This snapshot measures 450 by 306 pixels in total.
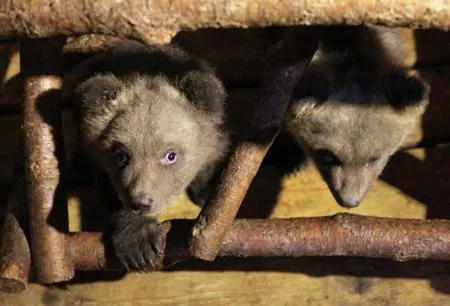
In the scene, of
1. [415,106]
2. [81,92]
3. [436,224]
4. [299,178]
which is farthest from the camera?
[299,178]

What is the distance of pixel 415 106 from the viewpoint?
3.34 metres

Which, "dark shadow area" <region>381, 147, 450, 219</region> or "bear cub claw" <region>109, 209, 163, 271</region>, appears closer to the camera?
"bear cub claw" <region>109, 209, 163, 271</region>

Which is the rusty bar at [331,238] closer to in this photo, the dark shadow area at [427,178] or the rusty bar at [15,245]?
the rusty bar at [15,245]

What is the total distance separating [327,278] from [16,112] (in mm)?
1556

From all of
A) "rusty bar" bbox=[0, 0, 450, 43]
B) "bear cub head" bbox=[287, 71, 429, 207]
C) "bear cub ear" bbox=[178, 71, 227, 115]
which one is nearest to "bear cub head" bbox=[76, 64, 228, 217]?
"bear cub ear" bbox=[178, 71, 227, 115]

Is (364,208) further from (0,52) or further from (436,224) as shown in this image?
(0,52)

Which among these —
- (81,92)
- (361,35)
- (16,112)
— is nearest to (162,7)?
(81,92)

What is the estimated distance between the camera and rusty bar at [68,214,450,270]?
279 centimetres

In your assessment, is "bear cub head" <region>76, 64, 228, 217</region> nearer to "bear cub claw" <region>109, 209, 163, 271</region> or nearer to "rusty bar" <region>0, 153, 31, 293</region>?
"bear cub claw" <region>109, 209, 163, 271</region>

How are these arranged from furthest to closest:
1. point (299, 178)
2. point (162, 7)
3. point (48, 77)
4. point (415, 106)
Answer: point (299, 178)
point (415, 106)
point (48, 77)
point (162, 7)

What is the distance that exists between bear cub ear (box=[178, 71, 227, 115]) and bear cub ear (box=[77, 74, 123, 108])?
25cm

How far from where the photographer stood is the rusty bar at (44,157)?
8.59 ft

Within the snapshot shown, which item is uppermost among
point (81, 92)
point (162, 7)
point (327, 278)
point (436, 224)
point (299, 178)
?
point (162, 7)

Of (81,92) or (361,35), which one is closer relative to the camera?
(81,92)
